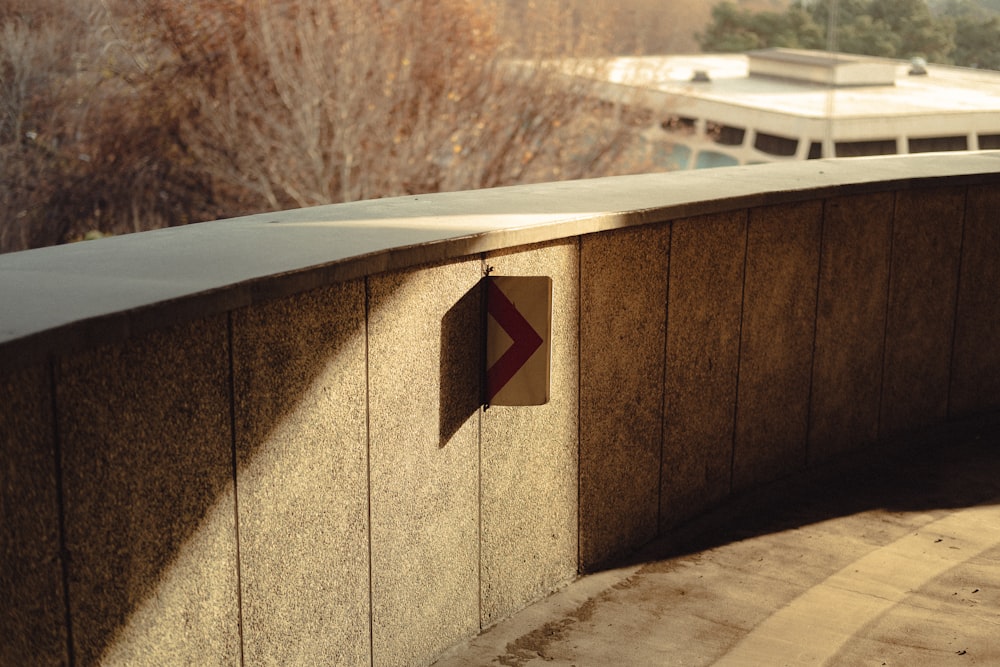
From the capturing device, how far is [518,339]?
4.78 meters

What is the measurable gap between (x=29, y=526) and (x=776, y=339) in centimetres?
448

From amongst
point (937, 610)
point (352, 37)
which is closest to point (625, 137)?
point (352, 37)

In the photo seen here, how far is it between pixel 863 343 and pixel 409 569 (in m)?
3.67

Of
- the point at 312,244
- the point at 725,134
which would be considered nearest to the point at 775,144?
the point at 725,134

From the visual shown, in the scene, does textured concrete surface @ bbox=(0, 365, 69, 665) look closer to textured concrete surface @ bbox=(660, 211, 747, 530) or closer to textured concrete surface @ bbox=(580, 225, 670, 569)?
textured concrete surface @ bbox=(580, 225, 670, 569)

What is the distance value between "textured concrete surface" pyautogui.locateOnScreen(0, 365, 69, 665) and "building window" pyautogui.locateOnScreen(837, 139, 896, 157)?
14388 mm

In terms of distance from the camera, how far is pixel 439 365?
4.61 m

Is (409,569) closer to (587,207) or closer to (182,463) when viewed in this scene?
(182,463)

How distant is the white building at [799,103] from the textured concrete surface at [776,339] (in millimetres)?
6102

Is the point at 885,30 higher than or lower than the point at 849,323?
higher

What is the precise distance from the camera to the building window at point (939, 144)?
39.2ft

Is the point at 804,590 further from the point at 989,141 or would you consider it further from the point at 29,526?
the point at 989,141

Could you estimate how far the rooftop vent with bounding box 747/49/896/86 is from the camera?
57.2 ft

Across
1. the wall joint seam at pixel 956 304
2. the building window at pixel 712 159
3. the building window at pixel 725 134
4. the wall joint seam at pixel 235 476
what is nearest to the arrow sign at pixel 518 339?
the wall joint seam at pixel 235 476
